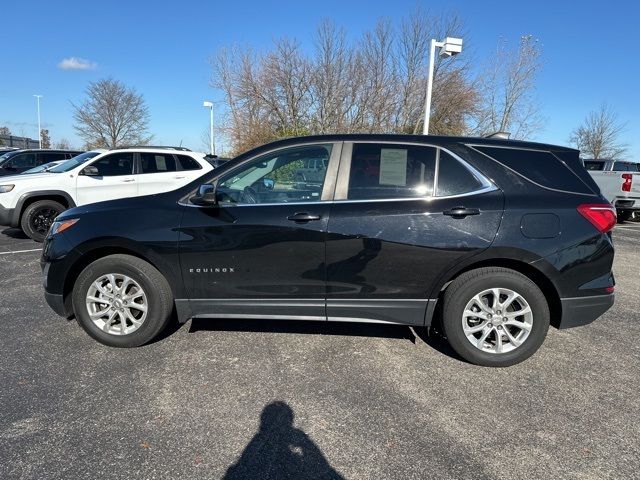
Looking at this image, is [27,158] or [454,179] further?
[27,158]

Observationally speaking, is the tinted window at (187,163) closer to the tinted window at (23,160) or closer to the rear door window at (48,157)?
the rear door window at (48,157)

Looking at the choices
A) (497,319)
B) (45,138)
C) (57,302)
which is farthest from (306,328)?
(45,138)

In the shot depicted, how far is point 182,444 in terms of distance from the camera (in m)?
2.49

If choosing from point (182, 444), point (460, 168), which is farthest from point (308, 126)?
point (182, 444)

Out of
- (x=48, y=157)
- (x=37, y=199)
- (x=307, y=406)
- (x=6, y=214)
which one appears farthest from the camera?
(x=48, y=157)

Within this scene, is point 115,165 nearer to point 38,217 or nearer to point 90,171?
point 90,171

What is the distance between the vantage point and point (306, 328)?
13.6ft

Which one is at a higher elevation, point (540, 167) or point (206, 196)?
point (540, 167)

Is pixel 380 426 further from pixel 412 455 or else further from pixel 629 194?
pixel 629 194

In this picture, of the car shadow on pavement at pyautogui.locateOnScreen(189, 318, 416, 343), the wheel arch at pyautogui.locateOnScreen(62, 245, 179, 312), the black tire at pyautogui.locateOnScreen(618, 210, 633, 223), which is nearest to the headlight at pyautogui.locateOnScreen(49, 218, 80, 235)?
the wheel arch at pyautogui.locateOnScreen(62, 245, 179, 312)

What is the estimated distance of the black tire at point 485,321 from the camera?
10.9 feet

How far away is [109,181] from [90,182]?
1.09ft

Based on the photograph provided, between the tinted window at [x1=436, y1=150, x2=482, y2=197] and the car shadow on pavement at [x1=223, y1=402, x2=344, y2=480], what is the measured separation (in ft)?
6.52

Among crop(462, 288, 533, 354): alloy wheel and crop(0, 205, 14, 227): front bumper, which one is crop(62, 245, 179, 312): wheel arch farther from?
crop(0, 205, 14, 227): front bumper
